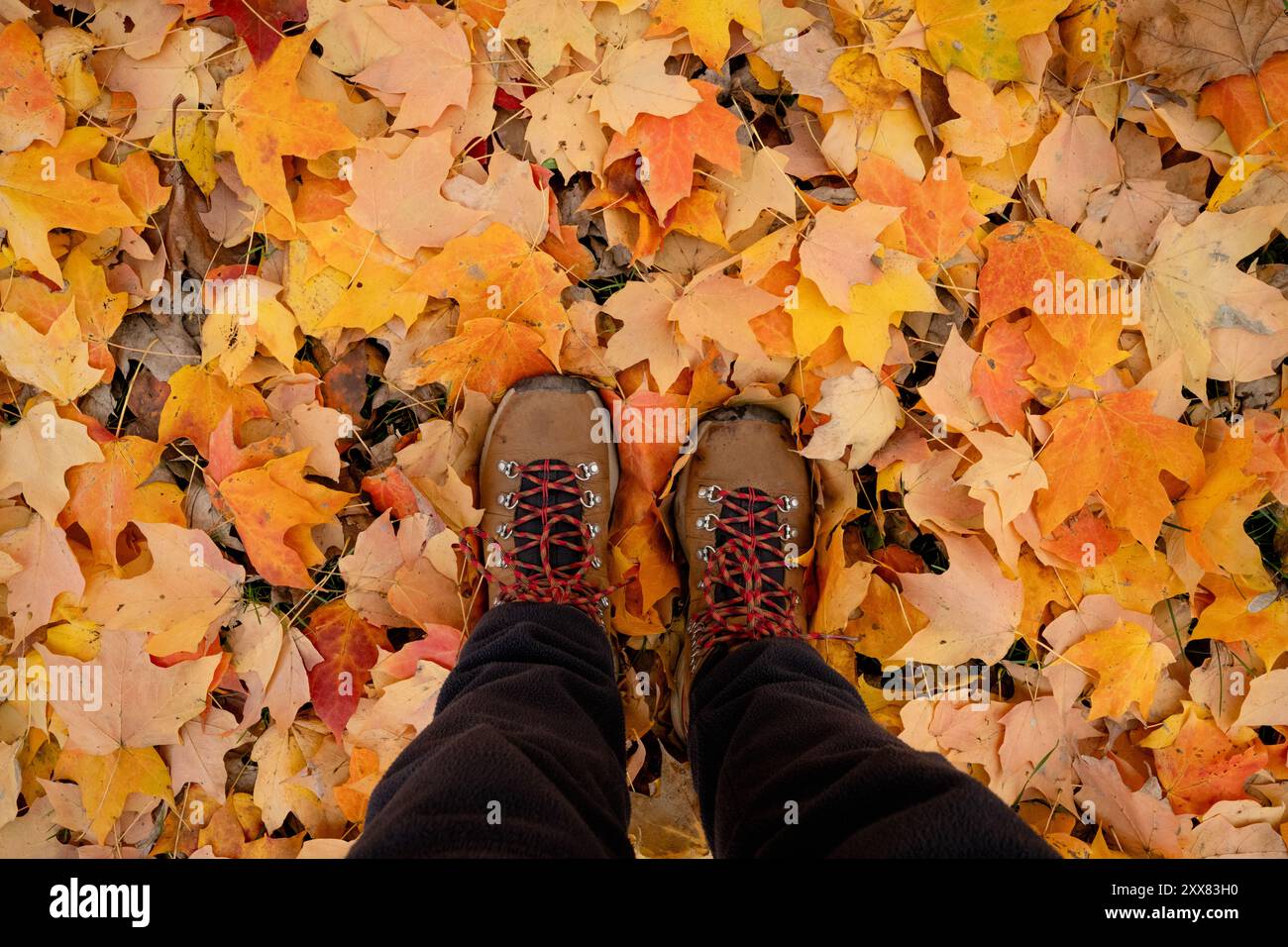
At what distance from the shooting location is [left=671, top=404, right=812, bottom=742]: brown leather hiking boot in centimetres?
Result: 129

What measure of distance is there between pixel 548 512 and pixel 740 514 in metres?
0.34

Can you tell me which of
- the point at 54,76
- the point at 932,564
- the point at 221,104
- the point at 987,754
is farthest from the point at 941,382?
the point at 54,76

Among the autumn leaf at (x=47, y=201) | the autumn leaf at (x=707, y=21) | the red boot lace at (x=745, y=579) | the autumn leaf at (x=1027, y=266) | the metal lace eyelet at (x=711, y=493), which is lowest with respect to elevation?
the red boot lace at (x=745, y=579)

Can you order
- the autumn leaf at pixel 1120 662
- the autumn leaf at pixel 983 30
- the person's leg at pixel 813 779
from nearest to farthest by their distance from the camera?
the person's leg at pixel 813 779 → the autumn leaf at pixel 983 30 → the autumn leaf at pixel 1120 662

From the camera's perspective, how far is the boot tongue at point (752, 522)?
1310mm

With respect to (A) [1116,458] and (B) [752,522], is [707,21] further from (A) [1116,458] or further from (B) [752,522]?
(A) [1116,458]

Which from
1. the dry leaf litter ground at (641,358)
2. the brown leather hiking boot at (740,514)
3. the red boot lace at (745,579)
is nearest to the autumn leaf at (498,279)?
the dry leaf litter ground at (641,358)

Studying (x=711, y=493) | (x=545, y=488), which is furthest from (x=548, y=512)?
(x=711, y=493)

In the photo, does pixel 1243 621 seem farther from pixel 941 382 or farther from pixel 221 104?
pixel 221 104

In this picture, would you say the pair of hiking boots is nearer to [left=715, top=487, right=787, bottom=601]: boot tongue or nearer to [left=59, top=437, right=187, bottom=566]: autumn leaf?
[left=715, top=487, right=787, bottom=601]: boot tongue

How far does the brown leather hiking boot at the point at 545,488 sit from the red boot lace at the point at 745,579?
7.6 inches

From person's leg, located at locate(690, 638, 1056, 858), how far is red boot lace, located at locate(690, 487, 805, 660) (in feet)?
0.23

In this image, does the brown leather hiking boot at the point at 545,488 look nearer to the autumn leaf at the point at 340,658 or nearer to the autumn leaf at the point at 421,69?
the autumn leaf at the point at 340,658

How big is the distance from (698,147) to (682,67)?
0.58ft
